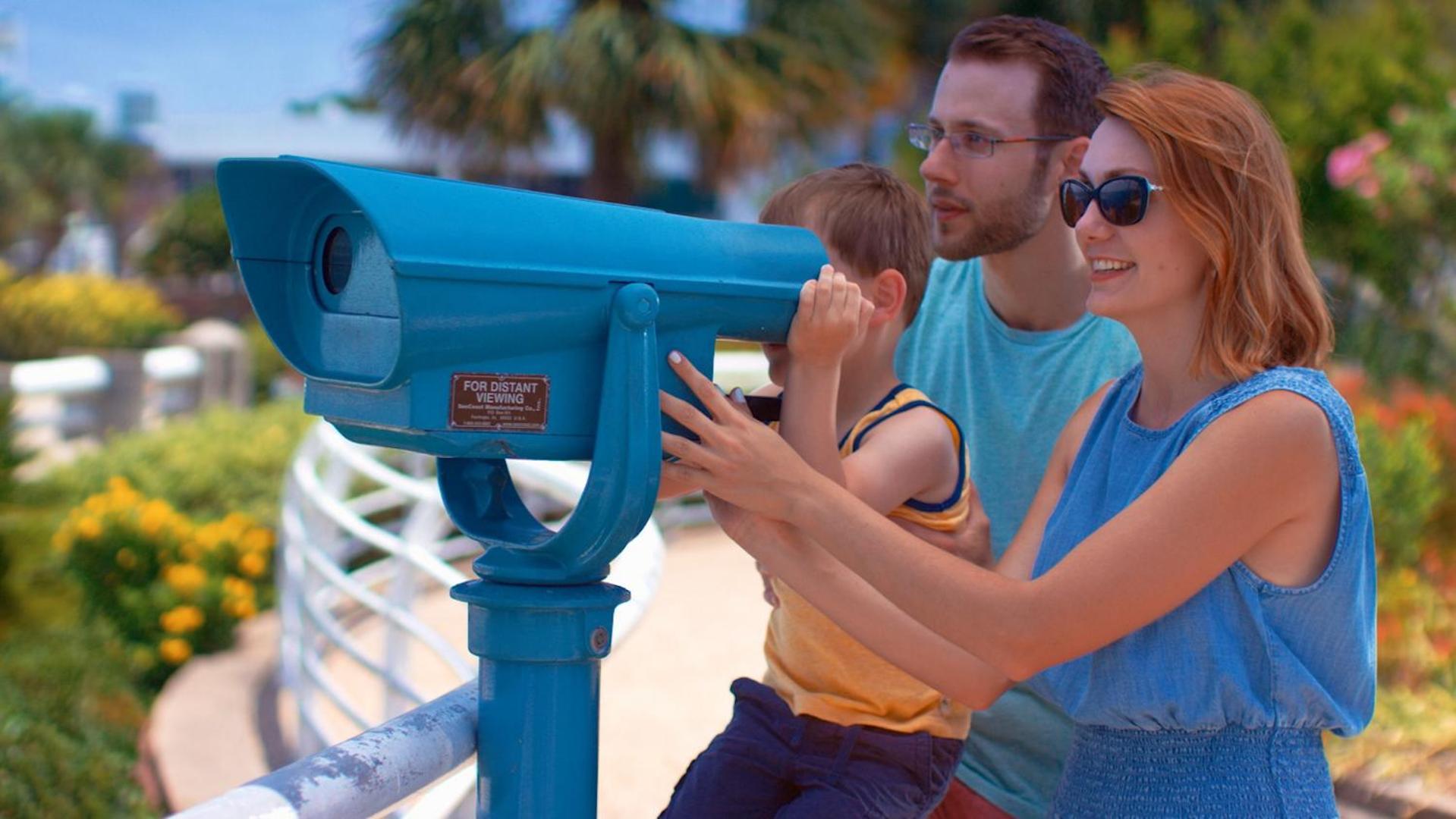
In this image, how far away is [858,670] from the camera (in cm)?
169

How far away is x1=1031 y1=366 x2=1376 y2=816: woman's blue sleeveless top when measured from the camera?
1382 millimetres

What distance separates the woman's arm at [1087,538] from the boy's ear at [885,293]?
44 centimetres

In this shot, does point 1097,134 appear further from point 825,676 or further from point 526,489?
point 526,489

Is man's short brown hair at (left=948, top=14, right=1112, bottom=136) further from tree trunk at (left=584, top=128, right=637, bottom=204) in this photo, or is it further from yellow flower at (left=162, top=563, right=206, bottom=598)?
tree trunk at (left=584, top=128, right=637, bottom=204)

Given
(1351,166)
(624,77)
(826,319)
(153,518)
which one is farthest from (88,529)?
(624,77)

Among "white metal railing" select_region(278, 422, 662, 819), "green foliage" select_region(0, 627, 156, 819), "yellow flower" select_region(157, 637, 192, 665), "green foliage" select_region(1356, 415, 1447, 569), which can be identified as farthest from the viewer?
"yellow flower" select_region(157, 637, 192, 665)

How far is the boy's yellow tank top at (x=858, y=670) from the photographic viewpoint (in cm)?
168

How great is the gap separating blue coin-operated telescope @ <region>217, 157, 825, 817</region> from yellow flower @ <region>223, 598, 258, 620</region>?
165 inches

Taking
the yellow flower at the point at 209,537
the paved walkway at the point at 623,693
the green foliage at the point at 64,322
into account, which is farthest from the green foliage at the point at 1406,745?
the green foliage at the point at 64,322

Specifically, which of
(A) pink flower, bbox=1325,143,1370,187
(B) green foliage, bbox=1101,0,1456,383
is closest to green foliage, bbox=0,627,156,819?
(B) green foliage, bbox=1101,0,1456,383

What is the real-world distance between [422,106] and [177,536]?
8755mm

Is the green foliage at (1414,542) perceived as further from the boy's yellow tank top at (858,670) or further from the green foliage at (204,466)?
the green foliage at (204,466)

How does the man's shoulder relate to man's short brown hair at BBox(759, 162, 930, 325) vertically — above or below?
below

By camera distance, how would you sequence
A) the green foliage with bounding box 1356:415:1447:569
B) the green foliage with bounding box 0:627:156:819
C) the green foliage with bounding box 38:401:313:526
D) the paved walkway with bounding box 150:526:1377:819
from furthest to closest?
the green foliage with bounding box 38:401:313:526, the green foliage with bounding box 1356:415:1447:569, the paved walkway with bounding box 150:526:1377:819, the green foliage with bounding box 0:627:156:819
